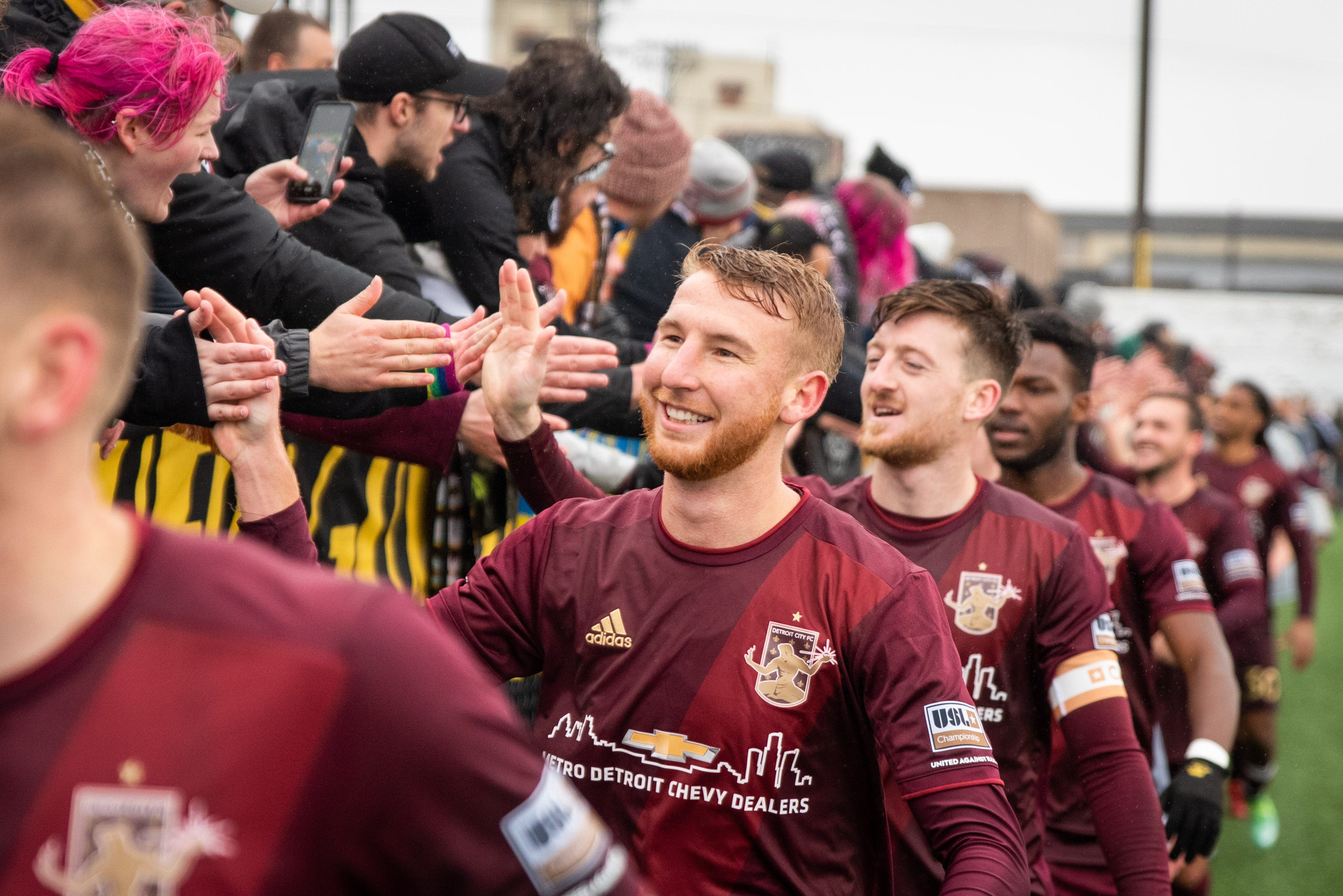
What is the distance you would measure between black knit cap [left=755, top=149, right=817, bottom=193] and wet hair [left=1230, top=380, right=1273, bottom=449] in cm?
421

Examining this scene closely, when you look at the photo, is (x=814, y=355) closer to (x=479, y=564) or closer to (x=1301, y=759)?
(x=479, y=564)

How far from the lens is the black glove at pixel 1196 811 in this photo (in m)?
4.15

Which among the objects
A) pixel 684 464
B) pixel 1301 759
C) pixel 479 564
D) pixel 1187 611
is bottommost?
pixel 1301 759

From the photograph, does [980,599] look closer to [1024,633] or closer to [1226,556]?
[1024,633]

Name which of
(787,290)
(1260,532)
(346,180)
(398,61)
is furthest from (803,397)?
(1260,532)

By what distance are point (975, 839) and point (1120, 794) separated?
1.03m

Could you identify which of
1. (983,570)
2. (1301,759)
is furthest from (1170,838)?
(1301,759)

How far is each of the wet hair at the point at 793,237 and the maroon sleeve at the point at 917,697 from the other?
3245 mm

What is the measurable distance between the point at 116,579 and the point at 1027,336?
3.58m

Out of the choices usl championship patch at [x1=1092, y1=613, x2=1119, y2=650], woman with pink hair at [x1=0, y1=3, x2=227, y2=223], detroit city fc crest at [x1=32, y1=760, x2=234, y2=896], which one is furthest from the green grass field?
Result: detroit city fc crest at [x1=32, y1=760, x2=234, y2=896]

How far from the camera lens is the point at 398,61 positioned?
406 cm

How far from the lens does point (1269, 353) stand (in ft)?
64.0

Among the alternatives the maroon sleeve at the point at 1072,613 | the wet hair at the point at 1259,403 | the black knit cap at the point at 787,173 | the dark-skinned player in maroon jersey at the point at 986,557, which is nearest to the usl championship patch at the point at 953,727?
the dark-skinned player in maroon jersey at the point at 986,557

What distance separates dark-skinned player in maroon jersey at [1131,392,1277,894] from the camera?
5.90 metres
